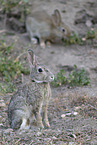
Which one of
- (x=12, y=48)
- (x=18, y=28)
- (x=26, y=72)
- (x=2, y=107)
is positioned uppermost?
(x=18, y=28)

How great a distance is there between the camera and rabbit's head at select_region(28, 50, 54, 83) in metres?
4.22

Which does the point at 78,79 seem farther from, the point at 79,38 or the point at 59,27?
the point at 59,27

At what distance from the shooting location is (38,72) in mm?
4289

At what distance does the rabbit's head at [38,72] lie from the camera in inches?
166

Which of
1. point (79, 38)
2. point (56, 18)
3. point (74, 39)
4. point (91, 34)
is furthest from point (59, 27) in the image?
point (91, 34)

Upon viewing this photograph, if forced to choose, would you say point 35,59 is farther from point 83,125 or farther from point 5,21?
point 5,21

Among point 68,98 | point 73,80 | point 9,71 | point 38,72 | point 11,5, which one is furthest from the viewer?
point 11,5

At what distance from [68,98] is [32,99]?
5.77 feet

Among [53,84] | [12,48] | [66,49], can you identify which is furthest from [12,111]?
[66,49]

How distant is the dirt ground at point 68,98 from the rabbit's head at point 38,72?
0.83 meters

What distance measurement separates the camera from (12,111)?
14.7 ft

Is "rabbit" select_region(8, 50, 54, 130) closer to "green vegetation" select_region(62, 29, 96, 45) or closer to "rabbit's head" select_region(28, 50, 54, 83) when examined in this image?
"rabbit's head" select_region(28, 50, 54, 83)

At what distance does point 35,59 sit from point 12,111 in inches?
39.4

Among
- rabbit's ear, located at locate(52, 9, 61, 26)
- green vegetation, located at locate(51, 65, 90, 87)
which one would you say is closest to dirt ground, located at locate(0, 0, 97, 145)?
green vegetation, located at locate(51, 65, 90, 87)
